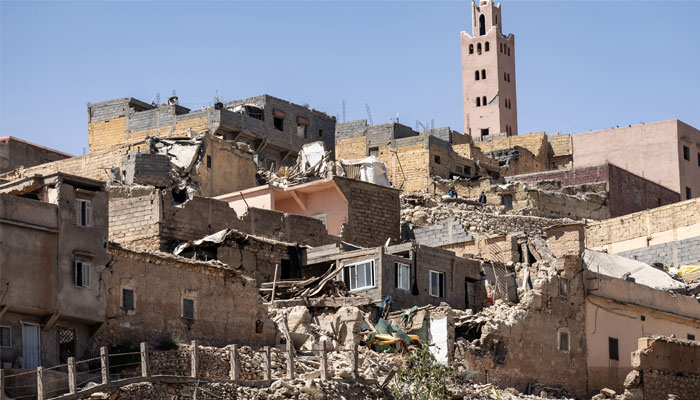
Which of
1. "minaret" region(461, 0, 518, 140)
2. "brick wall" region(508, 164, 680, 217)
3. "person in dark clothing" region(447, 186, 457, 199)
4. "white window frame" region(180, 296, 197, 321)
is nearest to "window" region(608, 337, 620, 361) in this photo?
"white window frame" region(180, 296, 197, 321)

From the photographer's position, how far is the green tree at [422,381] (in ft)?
87.0

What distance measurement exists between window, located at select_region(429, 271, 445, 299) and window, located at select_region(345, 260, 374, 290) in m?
1.93

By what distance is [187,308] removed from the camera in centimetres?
2633

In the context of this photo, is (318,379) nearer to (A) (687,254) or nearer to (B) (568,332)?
(B) (568,332)

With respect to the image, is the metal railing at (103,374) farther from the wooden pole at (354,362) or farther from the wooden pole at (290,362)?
the wooden pole at (354,362)

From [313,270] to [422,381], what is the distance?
6.55m

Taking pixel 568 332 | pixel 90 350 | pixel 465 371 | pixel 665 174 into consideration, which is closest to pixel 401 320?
Result: pixel 465 371

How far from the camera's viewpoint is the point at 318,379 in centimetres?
2519

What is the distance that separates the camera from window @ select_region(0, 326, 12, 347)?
75.7ft

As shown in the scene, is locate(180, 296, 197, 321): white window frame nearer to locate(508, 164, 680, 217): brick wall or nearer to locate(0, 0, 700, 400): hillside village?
locate(0, 0, 700, 400): hillside village

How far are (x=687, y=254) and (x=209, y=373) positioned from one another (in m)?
21.9

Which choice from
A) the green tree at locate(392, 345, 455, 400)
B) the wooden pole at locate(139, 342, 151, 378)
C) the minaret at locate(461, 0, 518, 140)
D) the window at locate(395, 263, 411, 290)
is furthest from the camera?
the minaret at locate(461, 0, 518, 140)

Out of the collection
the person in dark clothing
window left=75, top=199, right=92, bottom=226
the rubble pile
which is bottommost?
window left=75, top=199, right=92, bottom=226

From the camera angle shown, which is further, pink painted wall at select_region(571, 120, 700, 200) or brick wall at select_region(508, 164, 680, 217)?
pink painted wall at select_region(571, 120, 700, 200)
